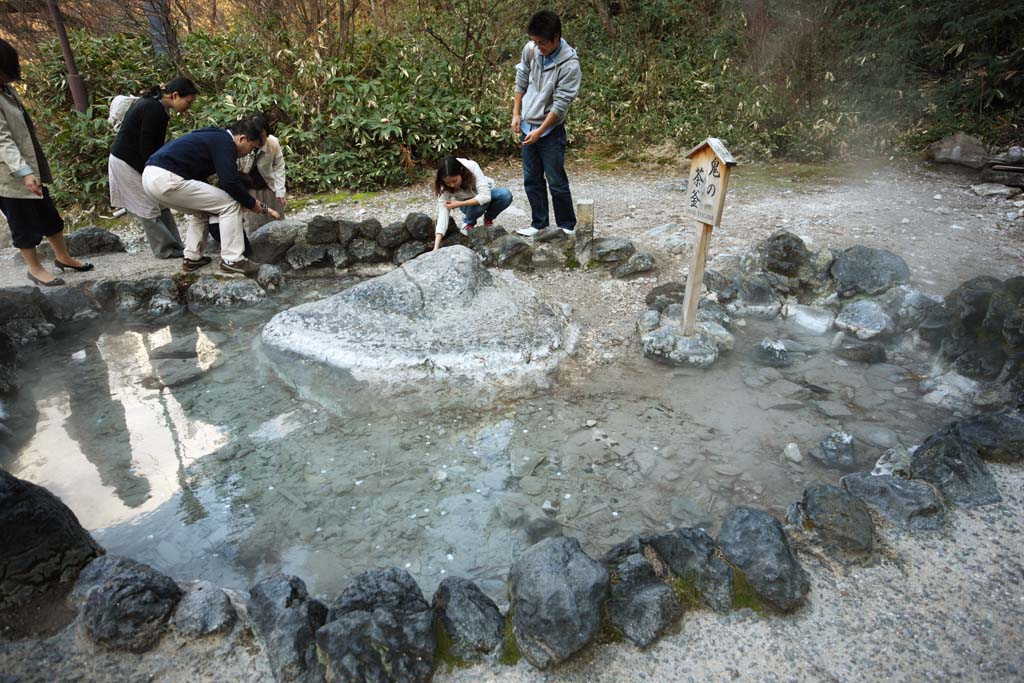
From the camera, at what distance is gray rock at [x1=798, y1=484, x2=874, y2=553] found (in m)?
2.27

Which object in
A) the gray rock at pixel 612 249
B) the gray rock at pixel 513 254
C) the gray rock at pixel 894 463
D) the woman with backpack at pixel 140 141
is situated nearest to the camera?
the gray rock at pixel 894 463

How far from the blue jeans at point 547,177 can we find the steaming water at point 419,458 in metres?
1.92

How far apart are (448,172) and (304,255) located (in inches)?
62.8

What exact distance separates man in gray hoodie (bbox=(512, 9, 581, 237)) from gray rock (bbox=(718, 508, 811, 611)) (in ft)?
11.9

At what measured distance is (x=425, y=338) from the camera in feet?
13.0

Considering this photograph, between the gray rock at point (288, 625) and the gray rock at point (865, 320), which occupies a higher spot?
the gray rock at point (288, 625)

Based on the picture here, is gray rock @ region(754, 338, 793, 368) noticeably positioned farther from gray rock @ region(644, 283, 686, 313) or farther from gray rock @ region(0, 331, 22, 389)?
gray rock @ region(0, 331, 22, 389)

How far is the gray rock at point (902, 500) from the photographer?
2.40 metres

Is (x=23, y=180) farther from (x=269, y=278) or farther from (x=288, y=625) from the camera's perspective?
(x=288, y=625)

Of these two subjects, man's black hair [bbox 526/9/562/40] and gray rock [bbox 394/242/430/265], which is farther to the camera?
gray rock [bbox 394/242/430/265]

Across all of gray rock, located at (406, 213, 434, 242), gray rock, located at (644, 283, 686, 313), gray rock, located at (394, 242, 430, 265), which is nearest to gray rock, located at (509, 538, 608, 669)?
gray rock, located at (644, 283, 686, 313)

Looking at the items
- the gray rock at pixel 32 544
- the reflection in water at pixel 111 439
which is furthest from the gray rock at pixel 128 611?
the reflection in water at pixel 111 439

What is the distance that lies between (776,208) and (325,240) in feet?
15.0

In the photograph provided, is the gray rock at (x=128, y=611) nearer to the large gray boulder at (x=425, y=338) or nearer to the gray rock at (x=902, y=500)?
the large gray boulder at (x=425, y=338)
